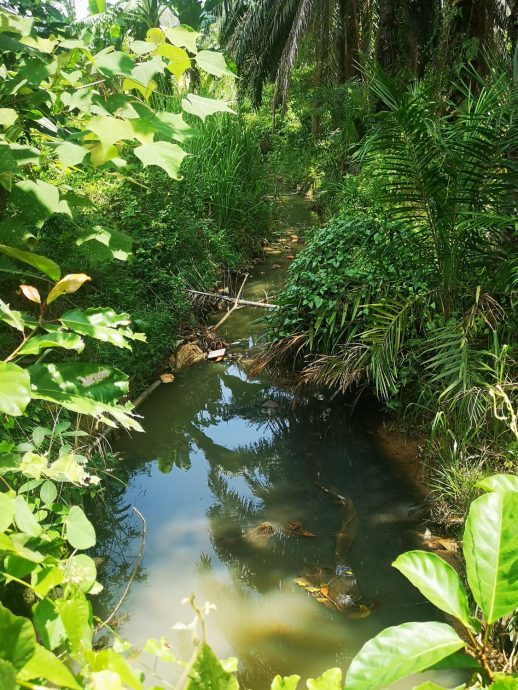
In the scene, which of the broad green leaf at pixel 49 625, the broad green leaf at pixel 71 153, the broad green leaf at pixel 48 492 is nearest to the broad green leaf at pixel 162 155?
the broad green leaf at pixel 71 153

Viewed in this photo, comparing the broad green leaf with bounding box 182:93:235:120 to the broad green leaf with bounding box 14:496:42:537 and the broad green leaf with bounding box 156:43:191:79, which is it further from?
the broad green leaf with bounding box 14:496:42:537

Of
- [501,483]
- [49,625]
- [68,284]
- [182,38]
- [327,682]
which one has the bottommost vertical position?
[49,625]

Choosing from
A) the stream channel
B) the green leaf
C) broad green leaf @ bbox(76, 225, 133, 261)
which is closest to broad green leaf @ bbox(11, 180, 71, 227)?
broad green leaf @ bbox(76, 225, 133, 261)

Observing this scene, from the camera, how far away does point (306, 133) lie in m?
11.2

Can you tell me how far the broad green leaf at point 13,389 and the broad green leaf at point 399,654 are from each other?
1.80 ft

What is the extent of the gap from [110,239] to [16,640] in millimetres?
789

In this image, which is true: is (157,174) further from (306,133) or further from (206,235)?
(306,133)

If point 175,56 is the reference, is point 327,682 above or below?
below

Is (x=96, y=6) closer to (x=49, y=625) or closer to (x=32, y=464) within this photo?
(x=32, y=464)

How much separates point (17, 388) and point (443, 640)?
66 centimetres

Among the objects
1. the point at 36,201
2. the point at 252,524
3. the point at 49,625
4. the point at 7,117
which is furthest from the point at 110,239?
the point at 252,524

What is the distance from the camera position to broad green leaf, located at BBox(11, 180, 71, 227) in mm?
1132

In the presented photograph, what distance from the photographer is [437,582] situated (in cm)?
84

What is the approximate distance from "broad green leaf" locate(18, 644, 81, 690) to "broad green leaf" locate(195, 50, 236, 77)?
1.03 metres
